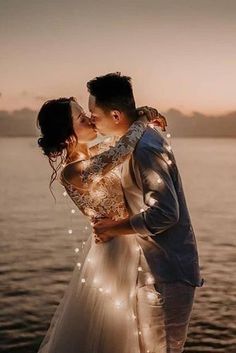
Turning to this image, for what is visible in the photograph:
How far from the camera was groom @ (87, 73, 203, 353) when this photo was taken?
328 cm

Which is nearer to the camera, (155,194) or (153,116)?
(155,194)

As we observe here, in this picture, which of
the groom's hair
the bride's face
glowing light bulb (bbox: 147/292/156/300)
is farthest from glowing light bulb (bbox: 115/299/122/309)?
the groom's hair

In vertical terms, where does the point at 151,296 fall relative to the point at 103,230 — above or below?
below

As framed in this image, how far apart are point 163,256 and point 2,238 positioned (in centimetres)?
1986

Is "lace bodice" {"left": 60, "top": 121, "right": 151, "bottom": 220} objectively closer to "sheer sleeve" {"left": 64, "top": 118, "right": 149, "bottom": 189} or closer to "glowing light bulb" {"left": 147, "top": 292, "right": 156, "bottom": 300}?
"sheer sleeve" {"left": 64, "top": 118, "right": 149, "bottom": 189}

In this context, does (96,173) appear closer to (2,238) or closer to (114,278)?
(114,278)

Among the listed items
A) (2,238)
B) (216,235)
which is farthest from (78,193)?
(216,235)

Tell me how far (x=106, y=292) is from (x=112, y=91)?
1166 millimetres

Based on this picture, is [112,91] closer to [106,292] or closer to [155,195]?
[155,195]

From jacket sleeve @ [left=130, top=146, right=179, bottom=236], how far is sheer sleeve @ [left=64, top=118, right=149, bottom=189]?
8 centimetres

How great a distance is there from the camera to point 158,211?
3.25 meters

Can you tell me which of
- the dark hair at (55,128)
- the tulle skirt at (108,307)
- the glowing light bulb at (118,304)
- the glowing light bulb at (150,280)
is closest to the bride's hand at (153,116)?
the dark hair at (55,128)

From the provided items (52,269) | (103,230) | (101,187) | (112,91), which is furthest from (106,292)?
(52,269)

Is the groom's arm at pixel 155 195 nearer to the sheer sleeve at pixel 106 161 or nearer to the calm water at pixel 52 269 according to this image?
the sheer sleeve at pixel 106 161
